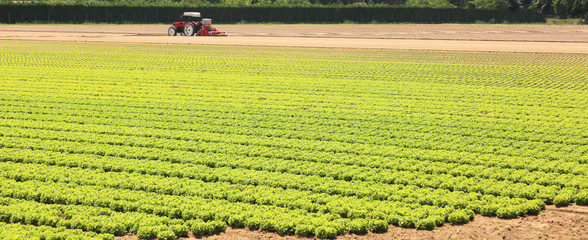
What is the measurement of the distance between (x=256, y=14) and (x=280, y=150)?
6212cm

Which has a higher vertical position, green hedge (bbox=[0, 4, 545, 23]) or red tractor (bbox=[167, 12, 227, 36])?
green hedge (bbox=[0, 4, 545, 23])

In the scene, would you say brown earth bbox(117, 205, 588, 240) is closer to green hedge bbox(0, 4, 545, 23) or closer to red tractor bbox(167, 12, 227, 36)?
red tractor bbox(167, 12, 227, 36)

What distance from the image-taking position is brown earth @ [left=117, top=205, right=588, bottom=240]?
8859mm

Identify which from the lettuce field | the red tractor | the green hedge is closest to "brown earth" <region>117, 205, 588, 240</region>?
the lettuce field

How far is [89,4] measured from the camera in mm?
70500

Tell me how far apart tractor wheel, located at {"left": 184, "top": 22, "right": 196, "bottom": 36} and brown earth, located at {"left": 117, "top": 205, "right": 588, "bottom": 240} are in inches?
1548

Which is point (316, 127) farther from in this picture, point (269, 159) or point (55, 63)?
point (55, 63)

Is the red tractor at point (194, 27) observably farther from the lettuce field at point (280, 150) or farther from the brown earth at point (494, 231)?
the brown earth at point (494, 231)

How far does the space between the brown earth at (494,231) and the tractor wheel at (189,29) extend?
39.3 meters

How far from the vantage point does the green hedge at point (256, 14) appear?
68.2m

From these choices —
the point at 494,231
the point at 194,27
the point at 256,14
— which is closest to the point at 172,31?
the point at 194,27

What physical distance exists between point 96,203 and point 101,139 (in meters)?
4.31

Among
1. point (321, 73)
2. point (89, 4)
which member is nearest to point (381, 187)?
point (321, 73)

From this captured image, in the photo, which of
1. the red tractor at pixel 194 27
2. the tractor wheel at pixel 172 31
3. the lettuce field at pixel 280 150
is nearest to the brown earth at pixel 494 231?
the lettuce field at pixel 280 150
